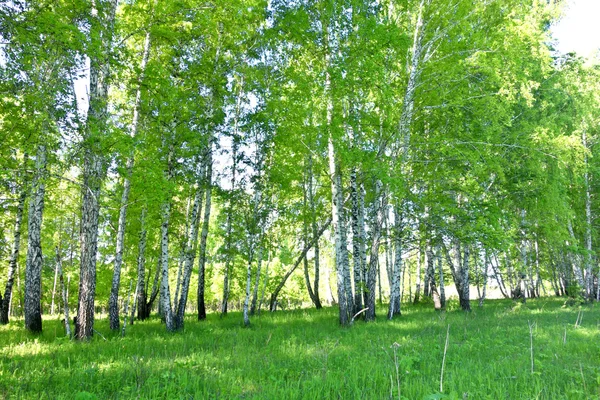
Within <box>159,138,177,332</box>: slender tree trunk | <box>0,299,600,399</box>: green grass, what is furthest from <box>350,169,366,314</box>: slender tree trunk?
<box>159,138,177,332</box>: slender tree trunk

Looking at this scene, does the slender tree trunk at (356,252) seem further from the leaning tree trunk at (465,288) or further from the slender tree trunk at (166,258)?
the leaning tree trunk at (465,288)

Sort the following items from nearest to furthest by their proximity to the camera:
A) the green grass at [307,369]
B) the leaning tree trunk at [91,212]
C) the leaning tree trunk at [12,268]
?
the green grass at [307,369]
the leaning tree trunk at [91,212]
the leaning tree trunk at [12,268]

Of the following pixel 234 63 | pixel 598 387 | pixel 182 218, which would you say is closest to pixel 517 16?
pixel 234 63

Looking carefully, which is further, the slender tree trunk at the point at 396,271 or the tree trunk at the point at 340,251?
the slender tree trunk at the point at 396,271

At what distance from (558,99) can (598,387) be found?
15.3 meters

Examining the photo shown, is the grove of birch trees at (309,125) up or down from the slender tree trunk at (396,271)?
up

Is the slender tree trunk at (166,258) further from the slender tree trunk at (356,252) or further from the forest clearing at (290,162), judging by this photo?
the slender tree trunk at (356,252)

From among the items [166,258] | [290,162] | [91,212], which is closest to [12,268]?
[91,212]

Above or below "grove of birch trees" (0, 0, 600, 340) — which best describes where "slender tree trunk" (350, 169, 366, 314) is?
below

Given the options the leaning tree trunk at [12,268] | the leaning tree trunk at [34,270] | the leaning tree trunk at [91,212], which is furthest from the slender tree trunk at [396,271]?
the leaning tree trunk at [12,268]

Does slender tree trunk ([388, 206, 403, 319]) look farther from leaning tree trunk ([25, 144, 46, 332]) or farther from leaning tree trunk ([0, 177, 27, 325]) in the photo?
leaning tree trunk ([0, 177, 27, 325])

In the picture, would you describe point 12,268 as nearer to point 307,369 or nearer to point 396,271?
point 307,369

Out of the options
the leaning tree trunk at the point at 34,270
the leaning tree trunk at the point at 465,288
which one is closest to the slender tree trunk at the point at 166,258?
the leaning tree trunk at the point at 34,270

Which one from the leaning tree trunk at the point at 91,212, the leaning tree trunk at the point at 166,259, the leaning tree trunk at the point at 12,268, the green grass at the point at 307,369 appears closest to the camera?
the green grass at the point at 307,369
